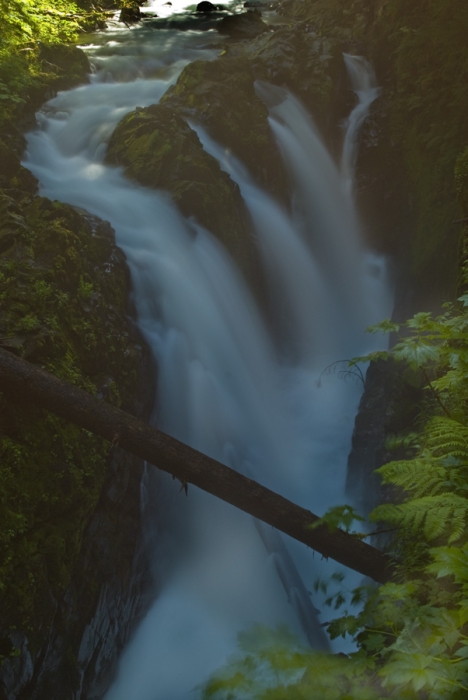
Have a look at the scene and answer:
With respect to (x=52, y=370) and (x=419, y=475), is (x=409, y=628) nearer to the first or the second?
(x=419, y=475)

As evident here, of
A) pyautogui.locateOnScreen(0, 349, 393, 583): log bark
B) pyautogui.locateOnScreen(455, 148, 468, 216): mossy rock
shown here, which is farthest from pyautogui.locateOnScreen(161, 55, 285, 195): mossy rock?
pyautogui.locateOnScreen(0, 349, 393, 583): log bark

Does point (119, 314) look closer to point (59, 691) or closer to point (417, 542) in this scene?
point (59, 691)

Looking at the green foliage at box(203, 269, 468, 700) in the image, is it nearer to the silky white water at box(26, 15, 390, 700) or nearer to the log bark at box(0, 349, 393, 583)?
the log bark at box(0, 349, 393, 583)

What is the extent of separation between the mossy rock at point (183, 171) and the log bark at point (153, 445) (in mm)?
5567

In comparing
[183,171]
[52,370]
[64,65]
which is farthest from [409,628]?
[64,65]

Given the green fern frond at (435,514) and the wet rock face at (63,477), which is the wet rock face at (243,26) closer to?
the wet rock face at (63,477)

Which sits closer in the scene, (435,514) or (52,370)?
(435,514)

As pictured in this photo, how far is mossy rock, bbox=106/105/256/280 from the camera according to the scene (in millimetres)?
9297

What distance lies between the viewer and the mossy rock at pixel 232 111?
37.0 ft

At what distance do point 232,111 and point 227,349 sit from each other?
631cm

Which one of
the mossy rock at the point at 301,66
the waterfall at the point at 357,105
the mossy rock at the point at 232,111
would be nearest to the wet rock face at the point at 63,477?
the mossy rock at the point at 232,111

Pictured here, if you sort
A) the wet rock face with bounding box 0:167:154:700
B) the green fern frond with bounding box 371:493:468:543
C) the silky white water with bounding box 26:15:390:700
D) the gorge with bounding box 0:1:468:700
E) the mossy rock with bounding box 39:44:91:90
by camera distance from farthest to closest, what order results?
the mossy rock with bounding box 39:44:91:90
the gorge with bounding box 0:1:468:700
the silky white water with bounding box 26:15:390:700
the wet rock face with bounding box 0:167:154:700
the green fern frond with bounding box 371:493:468:543

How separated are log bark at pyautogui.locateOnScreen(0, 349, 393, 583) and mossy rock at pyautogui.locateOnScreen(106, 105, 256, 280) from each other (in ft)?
18.3

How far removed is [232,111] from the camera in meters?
11.5
